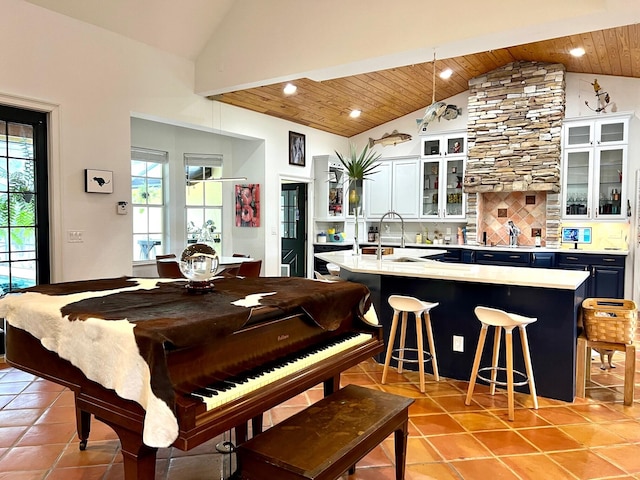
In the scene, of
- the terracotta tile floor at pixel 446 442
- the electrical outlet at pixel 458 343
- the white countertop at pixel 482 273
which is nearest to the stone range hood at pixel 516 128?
the white countertop at pixel 482 273

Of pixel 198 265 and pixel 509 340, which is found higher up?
pixel 198 265

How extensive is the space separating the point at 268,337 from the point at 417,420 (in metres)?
1.71

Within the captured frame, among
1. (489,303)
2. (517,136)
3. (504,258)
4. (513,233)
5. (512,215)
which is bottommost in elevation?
(489,303)

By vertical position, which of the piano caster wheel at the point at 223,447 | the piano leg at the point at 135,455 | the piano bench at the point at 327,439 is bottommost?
the piano caster wheel at the point at 223,447

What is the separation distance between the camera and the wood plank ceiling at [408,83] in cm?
575

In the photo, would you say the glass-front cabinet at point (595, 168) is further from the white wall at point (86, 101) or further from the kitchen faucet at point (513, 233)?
the white wall at point (86, 101)

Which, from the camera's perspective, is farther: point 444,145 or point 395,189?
point 395,189

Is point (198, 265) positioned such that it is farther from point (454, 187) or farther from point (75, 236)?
point (454, 187)

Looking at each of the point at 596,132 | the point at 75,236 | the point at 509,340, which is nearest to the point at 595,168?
the point at 596,132

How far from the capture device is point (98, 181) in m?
4.88

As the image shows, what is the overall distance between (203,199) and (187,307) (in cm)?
590

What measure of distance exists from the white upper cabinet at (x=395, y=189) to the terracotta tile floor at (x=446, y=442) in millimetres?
5002

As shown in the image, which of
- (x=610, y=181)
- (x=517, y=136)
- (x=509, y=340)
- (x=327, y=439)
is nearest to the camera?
(x=327, y=439)

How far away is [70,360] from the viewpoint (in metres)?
1.69
